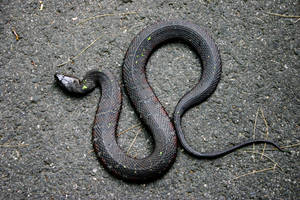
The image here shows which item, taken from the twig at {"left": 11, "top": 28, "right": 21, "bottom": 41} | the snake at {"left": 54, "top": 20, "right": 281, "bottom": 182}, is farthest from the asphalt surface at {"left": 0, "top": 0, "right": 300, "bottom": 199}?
the snake at {"left": 54, "top": 20, "right": 281, "bottom": 182}

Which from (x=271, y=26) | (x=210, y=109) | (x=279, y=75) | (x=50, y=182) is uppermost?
(x=271, y=26)

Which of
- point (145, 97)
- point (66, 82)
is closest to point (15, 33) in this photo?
point (66, 82)

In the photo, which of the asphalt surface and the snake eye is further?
the snake eye

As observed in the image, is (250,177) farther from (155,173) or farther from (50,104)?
(50,104)

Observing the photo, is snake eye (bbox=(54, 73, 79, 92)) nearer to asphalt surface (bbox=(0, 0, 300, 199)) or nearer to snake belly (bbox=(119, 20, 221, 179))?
asphalt surface (bbox=(0, 0, 300, 199))

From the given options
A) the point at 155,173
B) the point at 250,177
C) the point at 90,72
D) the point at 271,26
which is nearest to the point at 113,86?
the point at 90,72

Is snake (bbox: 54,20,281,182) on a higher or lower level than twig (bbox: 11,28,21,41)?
lower

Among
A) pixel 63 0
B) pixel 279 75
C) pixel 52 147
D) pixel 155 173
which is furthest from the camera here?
pixel 63 0

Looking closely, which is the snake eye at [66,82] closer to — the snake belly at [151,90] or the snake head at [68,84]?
Result: the snake head at [68,84]
